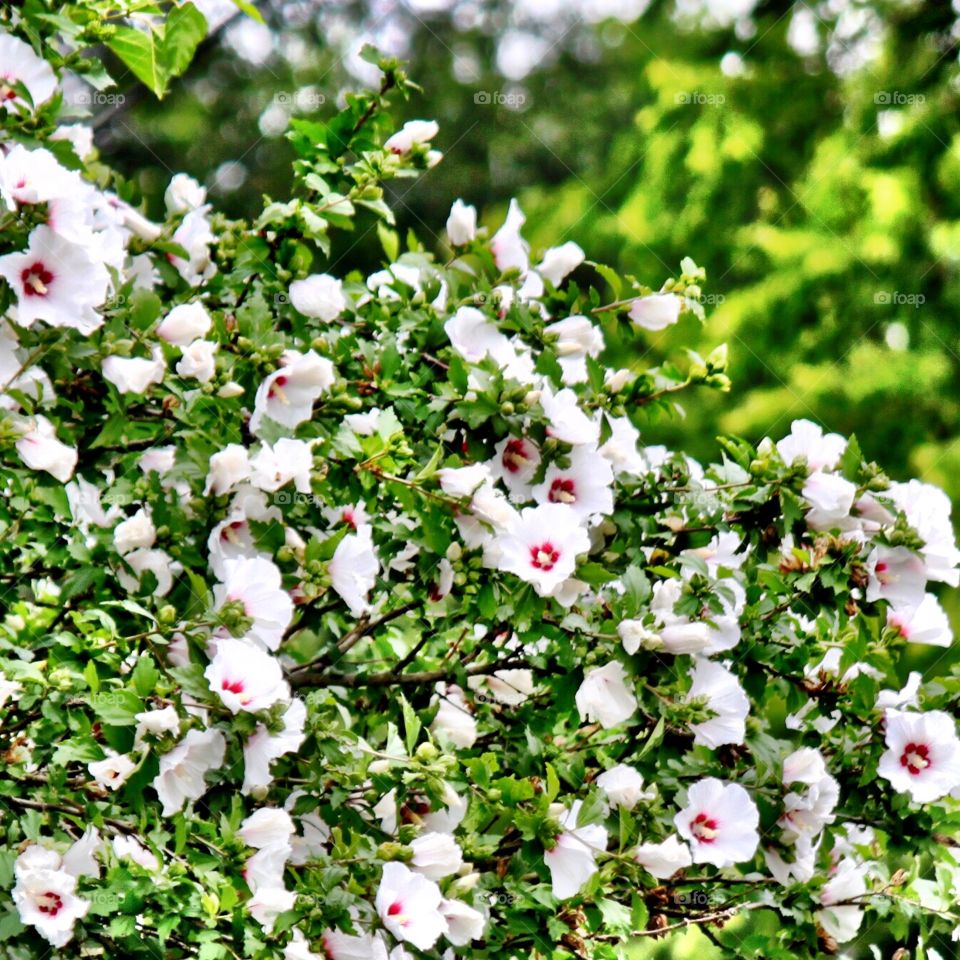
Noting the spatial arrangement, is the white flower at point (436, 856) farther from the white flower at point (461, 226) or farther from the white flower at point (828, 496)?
the white flower at point (461, 226)

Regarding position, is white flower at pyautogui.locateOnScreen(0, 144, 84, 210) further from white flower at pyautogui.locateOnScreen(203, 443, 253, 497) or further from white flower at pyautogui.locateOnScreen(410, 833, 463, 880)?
white flower at pyautogui.locateOnScreen(410, 833, 463, 880)

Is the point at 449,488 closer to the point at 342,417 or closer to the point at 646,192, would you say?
the point at 342,417

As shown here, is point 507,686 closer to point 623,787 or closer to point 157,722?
point 623,787

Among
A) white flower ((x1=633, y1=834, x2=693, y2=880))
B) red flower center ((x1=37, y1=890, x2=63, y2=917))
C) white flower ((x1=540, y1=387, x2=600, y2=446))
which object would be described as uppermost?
white flower ((x1=540, y1=387, x2=600, y2=446))

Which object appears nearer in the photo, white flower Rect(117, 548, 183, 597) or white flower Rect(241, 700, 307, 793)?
white flower Rect(241, 700, 307, 793)

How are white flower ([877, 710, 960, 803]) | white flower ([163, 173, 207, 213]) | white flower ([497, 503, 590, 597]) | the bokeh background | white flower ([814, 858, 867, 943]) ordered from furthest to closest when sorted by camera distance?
the bokeh background
white flower ([163, 173, 207, 213])
white flower ([814, 858, 867, 943])
white flower ([877, 710, 960, 803])
white flower ([497, 503, 590, 597])

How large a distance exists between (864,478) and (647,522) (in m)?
0.38

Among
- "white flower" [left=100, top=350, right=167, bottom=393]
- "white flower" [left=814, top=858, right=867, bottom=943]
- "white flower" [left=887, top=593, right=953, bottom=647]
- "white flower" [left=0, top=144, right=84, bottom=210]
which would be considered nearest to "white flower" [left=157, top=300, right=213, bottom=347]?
"white flower" [left=100, top=350, right=167, bottom=393]

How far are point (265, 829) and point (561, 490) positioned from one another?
0.74 meters

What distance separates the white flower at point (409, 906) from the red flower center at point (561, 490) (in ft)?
2.19

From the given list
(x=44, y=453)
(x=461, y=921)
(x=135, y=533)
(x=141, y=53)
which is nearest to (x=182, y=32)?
(x=141, y=53)

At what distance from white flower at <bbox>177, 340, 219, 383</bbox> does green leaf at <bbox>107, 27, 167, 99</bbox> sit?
408 millimetres

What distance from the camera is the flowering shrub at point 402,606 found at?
6.87 feet

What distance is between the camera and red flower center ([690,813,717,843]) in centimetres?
232
